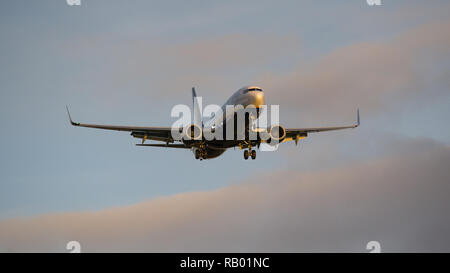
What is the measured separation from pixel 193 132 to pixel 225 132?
2823mm

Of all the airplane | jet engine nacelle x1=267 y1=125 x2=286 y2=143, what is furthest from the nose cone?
jet engine nacelle x1=267 y1=125 x2=286 y2=143

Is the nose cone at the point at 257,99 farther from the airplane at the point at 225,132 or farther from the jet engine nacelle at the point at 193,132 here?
the jet engine nacelle at the point at 193,132

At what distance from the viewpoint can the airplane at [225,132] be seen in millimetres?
44031

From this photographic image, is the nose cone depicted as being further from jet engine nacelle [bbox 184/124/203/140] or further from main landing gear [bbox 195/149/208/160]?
main landing gear [bbox 195/149/208/160]

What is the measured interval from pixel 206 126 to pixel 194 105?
4.26 metres

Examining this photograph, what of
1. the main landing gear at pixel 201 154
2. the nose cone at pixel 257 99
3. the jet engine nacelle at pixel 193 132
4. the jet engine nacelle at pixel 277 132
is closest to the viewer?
the nose cone at pixel 257 99

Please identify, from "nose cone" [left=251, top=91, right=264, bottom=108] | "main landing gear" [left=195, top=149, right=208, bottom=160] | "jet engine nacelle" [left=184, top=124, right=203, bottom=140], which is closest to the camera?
"nose cone" [left=251, top=91, right=264, bottom=108]

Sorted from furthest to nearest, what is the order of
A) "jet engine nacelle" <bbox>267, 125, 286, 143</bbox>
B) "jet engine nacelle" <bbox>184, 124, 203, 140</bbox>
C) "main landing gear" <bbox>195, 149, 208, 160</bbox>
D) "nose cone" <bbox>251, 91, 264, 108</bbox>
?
"main landing gear" <bbox>195, 149, 208, 160</bbox> < "jet engine nacelle" <bbox>267, 125, 286, 143</bbox> < "jet engine nacelle" <bbox>184, 124, 203, 140</bbox> < "nose cone" <bbox>251, 91, 264, 108</bbox>

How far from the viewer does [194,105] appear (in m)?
56.3

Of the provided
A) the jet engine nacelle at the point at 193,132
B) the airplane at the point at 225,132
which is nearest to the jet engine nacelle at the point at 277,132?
the airplane at the point at 225,132

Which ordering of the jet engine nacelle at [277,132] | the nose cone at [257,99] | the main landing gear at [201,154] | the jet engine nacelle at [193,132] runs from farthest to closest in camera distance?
the main landing gear at [201,154]
the jet engine nacelle at [277,132]
the jet engine nacelle at [193,132]
the nose cone at [257,99]

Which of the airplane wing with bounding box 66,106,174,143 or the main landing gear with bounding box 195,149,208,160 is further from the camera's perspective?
the main landing gear with bounding box 195,149,208,160

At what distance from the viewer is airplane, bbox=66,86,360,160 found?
44.0m
